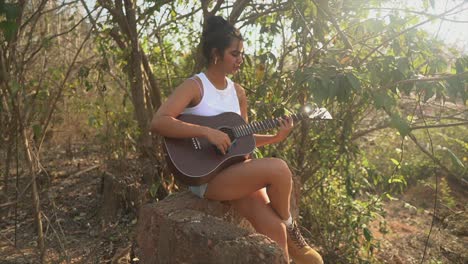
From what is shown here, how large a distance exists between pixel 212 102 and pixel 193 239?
2.70ft

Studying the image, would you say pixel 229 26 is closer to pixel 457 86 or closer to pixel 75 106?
pixel 457 86

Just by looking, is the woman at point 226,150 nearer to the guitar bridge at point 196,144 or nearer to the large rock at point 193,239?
the guitar bridge at point 196,144

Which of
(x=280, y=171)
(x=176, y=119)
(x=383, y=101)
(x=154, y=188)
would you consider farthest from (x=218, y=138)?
(x=154, y=188)

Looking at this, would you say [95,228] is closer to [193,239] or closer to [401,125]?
[193,239]

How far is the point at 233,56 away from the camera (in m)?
2.40

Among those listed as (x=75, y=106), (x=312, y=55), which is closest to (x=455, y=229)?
(x=312, y=55)

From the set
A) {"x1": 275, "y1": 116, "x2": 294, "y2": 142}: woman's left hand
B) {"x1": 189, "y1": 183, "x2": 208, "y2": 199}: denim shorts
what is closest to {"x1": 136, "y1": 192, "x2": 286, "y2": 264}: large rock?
{"x1": 189, "y1": 183, "x2": 208, "y2": 199}: denim shorts

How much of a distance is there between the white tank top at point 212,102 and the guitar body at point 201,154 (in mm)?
38

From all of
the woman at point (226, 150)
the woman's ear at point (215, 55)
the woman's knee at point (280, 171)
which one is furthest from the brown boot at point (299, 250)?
the woman's ear at point (215, 55)

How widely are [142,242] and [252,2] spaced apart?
211 centimetres

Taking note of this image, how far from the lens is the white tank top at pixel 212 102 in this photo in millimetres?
2391

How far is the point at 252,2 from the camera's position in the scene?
3.51 meters

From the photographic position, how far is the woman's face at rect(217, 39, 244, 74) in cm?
238

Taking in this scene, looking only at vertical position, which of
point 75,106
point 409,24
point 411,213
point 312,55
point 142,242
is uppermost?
point 409,24
